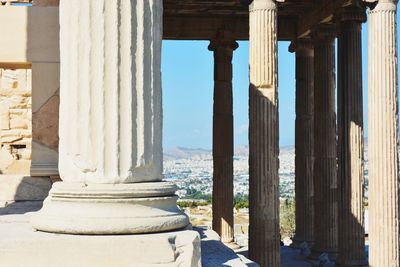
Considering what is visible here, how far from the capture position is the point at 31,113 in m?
19.4

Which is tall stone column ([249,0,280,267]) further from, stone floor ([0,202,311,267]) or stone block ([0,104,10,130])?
stone floor ([0,202,311,267])

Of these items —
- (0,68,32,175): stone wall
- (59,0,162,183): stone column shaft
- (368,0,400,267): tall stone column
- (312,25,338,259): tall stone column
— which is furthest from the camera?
(312,25,338,259): tall stone column

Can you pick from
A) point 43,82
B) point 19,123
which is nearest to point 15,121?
point 19,123

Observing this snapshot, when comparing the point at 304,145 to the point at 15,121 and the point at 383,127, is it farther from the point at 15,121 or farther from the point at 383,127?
the point at 15,121

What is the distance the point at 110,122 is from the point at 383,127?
961 inches

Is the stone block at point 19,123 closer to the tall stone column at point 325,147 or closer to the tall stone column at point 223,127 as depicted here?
the tall stone column at point 325,147

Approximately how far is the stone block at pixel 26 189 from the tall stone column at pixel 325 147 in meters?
25.4

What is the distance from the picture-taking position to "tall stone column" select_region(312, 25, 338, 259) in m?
41.0

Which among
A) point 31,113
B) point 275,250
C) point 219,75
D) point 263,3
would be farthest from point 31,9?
point 219,75

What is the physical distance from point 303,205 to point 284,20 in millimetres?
12700

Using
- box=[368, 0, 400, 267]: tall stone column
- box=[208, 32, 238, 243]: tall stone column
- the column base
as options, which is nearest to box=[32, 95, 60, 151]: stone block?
the column base

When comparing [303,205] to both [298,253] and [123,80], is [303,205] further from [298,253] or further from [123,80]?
[123,80]

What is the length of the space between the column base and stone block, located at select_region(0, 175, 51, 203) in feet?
26.2

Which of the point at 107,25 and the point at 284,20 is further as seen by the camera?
the point at 284,20
